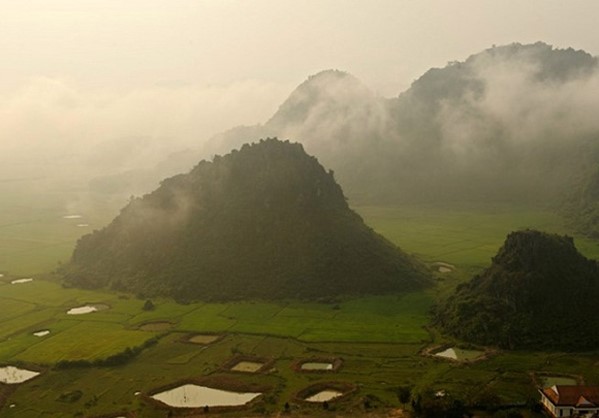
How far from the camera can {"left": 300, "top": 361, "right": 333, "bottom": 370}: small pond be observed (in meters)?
79.2

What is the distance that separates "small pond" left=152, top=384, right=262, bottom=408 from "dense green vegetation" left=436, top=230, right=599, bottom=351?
33.1 m

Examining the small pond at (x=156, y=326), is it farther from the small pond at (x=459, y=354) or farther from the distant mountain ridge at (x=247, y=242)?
the small pond at (x=459, y=354)

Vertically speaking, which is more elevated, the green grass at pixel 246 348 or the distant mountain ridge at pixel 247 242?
the distant mountain ridge at pixel 247 242

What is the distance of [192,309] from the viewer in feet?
348

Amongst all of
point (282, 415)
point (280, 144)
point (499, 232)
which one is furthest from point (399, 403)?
point (499, 232)

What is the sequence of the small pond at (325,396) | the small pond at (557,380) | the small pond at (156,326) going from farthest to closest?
1. the small pond at (156,326)
2. the small pond at (557,380)
3. the small pond at (325,396)

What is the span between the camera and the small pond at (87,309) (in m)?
106

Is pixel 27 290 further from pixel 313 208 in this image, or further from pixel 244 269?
pixel 313 208

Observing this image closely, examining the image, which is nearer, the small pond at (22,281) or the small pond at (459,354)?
the small pond at (459,354)

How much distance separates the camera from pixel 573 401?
6284 cm

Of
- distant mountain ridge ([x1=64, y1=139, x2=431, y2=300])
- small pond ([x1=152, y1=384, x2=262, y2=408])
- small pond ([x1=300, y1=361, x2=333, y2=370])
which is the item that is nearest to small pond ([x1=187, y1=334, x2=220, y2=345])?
small pond ([x1=152, y1=384, x2=262, y2=408])

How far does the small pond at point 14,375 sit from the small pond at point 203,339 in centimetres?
2065

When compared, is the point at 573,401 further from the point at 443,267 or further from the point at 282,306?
the point at 443,267

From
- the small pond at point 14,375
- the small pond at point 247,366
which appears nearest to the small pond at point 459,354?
the small pond at point 247,366
